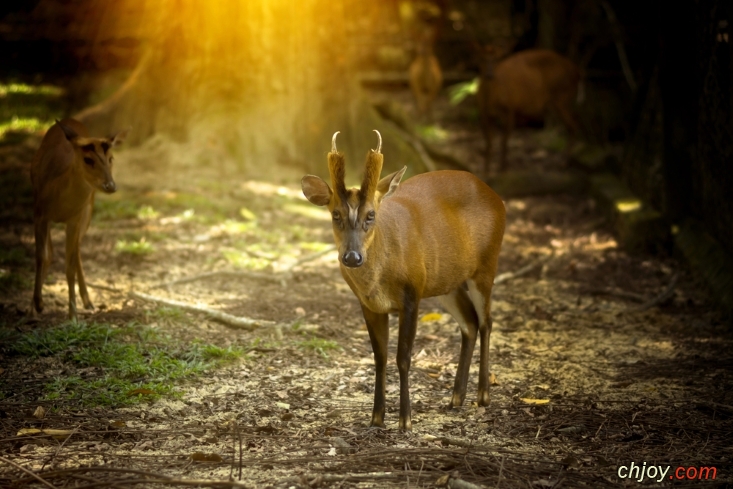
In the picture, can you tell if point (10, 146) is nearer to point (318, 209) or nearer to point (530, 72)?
point (318, 209)

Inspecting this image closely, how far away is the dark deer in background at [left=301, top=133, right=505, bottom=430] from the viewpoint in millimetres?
4531

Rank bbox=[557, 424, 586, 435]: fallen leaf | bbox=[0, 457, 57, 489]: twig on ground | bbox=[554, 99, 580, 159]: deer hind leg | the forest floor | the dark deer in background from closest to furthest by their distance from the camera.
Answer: bbox=[0, 457, 57, 489]: twig on ground
the forest floor
the dark deer in background
bbox=[557, 424, 586, 435]: fallen leaf
bbox=[554, 99, 580, 159]: deer hind leg

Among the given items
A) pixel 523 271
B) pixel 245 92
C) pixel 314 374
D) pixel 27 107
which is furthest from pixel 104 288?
pixel 27 107

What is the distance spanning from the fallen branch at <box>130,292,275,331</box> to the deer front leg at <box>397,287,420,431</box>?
194cm

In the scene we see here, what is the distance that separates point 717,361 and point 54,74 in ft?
48.4

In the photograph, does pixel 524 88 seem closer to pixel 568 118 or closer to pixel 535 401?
pixel 568 118

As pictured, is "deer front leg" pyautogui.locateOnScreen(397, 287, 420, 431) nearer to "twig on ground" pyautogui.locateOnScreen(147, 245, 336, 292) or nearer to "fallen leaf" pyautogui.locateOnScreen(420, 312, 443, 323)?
"fallen leaf" pyautogui.locateOnScreen(420, 312, 443, 323)

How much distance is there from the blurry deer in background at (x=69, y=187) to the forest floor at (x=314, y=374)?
36 cm

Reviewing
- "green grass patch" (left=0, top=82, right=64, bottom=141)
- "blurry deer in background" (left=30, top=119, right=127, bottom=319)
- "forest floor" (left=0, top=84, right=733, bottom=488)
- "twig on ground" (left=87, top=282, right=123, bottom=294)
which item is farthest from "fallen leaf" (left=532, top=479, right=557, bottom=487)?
"green grass patch" (left=0, top=82, right=64, bottom=141)

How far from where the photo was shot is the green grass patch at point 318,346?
6078mm

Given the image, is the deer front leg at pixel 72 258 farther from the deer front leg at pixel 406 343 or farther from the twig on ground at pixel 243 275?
the deer front leg at pixel 406 343

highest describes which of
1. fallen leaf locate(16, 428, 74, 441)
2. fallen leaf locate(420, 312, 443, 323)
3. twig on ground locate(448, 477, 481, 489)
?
twig on ground locate(448, 477, 481, 489)

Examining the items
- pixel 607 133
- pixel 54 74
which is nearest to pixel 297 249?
pixel 607 133

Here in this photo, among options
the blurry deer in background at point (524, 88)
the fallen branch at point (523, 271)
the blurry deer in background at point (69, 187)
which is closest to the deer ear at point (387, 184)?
the blurry deer in background at point (69, 187)
